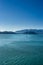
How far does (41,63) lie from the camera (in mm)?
5035

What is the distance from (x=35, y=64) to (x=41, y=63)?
0.30m

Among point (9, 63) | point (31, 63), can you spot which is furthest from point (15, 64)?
point (31, 63)

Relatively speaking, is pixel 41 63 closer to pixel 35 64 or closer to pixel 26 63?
pixel 35 64

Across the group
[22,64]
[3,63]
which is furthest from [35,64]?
[3,63]

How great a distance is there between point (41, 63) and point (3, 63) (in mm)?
1660

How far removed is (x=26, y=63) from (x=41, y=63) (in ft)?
2.18

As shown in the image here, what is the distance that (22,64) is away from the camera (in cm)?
489

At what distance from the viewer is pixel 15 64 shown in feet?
15.9

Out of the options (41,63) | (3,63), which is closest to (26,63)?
(41,63)

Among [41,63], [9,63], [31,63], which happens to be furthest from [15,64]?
[41,63]

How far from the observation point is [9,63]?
488cm

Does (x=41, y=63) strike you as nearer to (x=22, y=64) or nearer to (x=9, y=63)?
(x=22, y=64)

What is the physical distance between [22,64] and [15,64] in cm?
30

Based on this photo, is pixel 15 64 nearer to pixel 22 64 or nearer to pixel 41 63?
pixel 22 64
